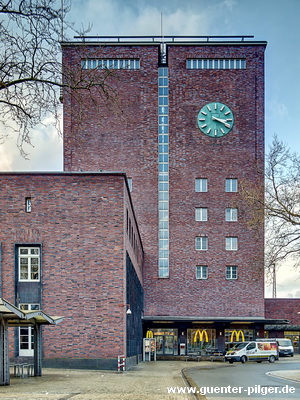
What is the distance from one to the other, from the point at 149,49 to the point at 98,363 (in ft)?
114

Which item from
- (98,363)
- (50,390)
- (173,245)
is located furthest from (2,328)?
(173,245)

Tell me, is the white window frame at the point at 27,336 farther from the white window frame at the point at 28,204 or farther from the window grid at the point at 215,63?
the window grid at the point at 215,63

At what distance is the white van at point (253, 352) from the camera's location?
46.5 meters

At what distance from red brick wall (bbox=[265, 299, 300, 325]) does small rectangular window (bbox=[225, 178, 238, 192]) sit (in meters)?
14.1

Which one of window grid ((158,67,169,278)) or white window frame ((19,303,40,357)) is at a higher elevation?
window grid ((158,67,169,278))

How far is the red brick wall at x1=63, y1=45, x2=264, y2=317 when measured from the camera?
55031mm

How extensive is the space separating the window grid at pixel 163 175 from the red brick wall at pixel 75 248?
24.6 metres

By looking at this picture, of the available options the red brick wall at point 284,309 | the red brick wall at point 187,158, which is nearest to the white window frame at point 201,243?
the red brick wall at point 187,158

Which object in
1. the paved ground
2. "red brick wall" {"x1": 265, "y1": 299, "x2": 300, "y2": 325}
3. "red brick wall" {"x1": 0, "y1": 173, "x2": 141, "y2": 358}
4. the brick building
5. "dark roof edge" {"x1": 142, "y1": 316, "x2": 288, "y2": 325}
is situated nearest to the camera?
the paved ground

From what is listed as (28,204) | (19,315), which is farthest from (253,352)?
(19,315)

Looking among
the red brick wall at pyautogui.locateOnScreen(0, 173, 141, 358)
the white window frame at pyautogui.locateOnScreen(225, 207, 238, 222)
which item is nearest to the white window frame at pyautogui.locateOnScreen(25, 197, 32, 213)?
the red brick wall at pyautogui.locateOnScreen(0, 173, 141, 358)

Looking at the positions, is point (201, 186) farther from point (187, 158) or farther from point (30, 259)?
point (30, 259)

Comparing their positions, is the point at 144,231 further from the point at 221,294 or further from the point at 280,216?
the point at 280,216

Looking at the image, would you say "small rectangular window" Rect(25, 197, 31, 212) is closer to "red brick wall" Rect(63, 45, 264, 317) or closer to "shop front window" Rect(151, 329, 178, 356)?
"red brick wall" Rect(63, 45, 264, 317)
